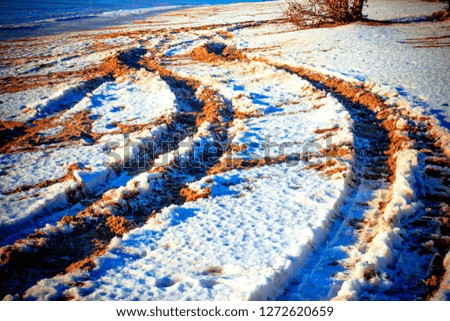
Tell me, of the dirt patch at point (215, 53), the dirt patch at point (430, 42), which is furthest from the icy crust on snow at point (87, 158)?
the dirt patch at point (430, 42)

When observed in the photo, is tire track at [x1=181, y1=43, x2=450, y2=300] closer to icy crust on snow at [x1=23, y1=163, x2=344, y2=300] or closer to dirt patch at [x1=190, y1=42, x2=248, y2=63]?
icy crust on snow at [x1=23, y1=163, x2=344, y2=300]

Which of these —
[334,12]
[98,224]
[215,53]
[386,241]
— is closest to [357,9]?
[334,12]

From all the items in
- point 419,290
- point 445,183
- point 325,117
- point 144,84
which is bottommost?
point 419,290

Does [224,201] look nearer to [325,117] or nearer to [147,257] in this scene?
[147,257]

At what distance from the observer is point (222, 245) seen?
335 centimetres

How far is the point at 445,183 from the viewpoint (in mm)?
4023

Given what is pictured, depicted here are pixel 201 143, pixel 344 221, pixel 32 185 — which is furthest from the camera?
pixel 201 143

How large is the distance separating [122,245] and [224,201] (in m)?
1.26

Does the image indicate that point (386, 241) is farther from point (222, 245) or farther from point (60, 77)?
point (60, 77)

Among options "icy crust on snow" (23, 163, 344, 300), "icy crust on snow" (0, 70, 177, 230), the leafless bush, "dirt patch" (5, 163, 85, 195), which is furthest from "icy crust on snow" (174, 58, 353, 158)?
the leafless bush

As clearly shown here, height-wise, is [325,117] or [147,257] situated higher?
[325,117]

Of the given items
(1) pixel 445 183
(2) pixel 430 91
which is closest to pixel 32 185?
(1) pixel 445 183

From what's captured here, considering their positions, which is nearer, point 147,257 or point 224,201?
point 147,257
